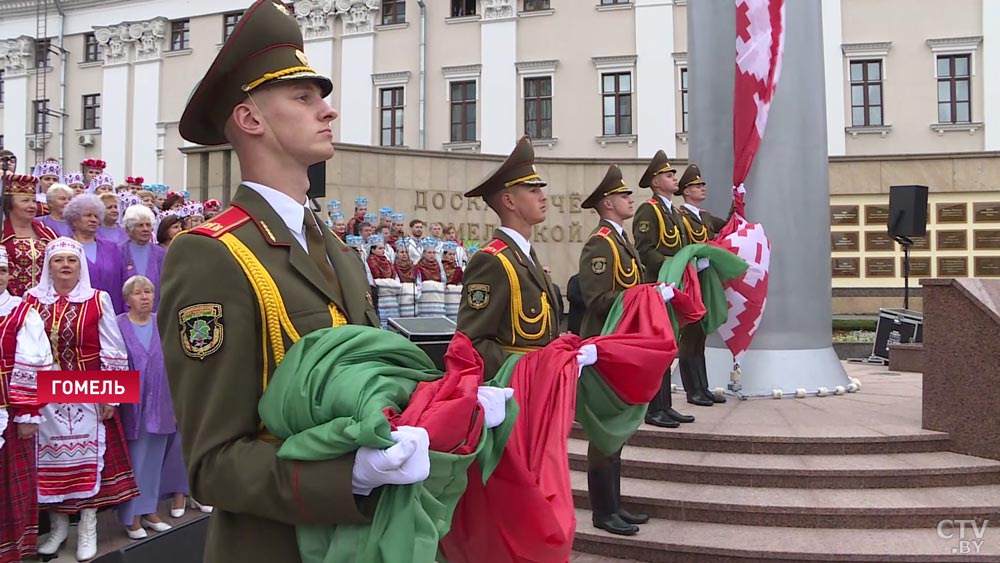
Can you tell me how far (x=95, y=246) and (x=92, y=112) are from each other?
33663 mm

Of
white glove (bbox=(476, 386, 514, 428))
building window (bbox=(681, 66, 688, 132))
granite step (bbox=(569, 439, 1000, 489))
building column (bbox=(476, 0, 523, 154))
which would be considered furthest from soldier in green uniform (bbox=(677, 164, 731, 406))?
building column (bbox=(476, 0, 523, 154))

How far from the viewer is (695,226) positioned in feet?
25.9

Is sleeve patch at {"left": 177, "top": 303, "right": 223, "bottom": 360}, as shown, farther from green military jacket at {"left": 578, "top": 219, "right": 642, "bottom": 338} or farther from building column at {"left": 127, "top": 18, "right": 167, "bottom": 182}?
building column at {"left": 127, "top": 18, "right": 167, "bottom": 182}

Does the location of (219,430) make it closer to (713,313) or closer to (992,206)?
(713,313)

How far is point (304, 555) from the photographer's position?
1761 mm

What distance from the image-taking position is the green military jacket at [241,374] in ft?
5.54

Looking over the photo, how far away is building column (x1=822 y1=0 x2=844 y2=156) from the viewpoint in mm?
25516

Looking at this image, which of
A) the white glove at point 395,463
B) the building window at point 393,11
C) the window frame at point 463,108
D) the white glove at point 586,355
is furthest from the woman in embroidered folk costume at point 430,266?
the building window at point 393,11

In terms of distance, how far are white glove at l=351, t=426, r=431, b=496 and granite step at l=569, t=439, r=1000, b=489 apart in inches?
188

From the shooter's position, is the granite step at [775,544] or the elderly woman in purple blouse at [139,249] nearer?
the granite step at [775,544]

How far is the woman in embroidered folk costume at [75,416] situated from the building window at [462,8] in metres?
25.8

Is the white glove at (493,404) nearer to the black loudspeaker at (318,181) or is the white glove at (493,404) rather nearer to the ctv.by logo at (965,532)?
the ctv.by logo at (965,532)

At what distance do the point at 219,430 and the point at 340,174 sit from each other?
15548 millimetres

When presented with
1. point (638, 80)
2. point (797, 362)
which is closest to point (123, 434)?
point (797, 362)
